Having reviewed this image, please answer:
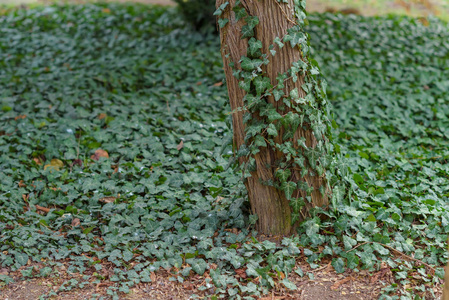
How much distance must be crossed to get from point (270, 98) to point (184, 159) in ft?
4.86

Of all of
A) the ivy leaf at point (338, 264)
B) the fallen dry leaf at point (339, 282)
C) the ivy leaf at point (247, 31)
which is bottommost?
the fallen dry leaf at point (339, 282)

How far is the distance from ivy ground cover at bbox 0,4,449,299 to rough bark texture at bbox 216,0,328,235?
13cm

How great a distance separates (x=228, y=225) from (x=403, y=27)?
6.16 metres

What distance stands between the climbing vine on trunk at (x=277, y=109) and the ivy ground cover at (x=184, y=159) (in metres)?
0.18

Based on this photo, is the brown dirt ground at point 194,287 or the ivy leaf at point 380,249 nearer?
the brown dirt ground at point 194,287

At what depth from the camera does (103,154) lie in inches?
173

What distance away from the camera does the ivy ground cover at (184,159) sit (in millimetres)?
3043

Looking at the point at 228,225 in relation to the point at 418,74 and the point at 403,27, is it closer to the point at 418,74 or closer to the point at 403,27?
the point at 418,74

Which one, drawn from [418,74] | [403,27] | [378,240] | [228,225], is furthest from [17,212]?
[403,27]

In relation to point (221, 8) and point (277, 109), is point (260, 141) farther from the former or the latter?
point (221, 8)

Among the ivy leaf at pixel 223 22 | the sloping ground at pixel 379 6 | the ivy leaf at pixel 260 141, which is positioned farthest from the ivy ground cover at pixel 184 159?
the sloping ground at pixel 379 6

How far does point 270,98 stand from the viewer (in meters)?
2.99

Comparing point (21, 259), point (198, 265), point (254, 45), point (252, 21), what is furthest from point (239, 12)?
point (21, 259)

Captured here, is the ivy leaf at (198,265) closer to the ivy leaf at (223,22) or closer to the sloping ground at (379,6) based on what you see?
the ivy leaf at (223,22)
